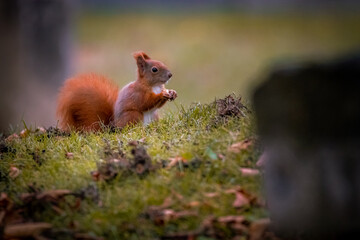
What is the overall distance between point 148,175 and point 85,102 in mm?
1719

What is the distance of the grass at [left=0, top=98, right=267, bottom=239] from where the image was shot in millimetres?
2475

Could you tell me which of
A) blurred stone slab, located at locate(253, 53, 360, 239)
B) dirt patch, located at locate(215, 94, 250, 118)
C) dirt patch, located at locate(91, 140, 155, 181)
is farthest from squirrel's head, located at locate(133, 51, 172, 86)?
blurred stone slab, located at locate(253, 53, 360, 239)

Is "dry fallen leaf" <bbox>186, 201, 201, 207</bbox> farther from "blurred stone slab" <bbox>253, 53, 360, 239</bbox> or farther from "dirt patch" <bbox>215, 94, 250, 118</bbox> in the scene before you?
"dirt patch" <bbox>215, 94, 250, 118</bbox>

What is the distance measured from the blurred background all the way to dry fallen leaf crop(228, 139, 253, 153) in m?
4.18

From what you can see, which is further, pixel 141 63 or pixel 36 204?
pixel 141 63

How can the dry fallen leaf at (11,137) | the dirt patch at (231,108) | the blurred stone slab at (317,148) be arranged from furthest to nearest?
the dry fallen leaf at (11,137)
the dirt patch at (231,108)
the blurred stone slab at (317,148)

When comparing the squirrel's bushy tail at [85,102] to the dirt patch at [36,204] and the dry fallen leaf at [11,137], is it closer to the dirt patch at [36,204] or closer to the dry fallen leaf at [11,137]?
the dry fallen leaf at [11,137]

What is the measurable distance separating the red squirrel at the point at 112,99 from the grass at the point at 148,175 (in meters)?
0.54

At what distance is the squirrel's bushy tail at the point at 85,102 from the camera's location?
172 inches

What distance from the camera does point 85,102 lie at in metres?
4.38

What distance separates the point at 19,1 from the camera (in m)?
7.70

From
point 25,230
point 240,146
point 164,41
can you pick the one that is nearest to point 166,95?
point 240,146

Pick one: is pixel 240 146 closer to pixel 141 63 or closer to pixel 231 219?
pixel 231 219

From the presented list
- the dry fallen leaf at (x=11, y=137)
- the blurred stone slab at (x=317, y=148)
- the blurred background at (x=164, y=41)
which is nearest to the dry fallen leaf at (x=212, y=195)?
the blurred stone slab at (x=317, y=148)
